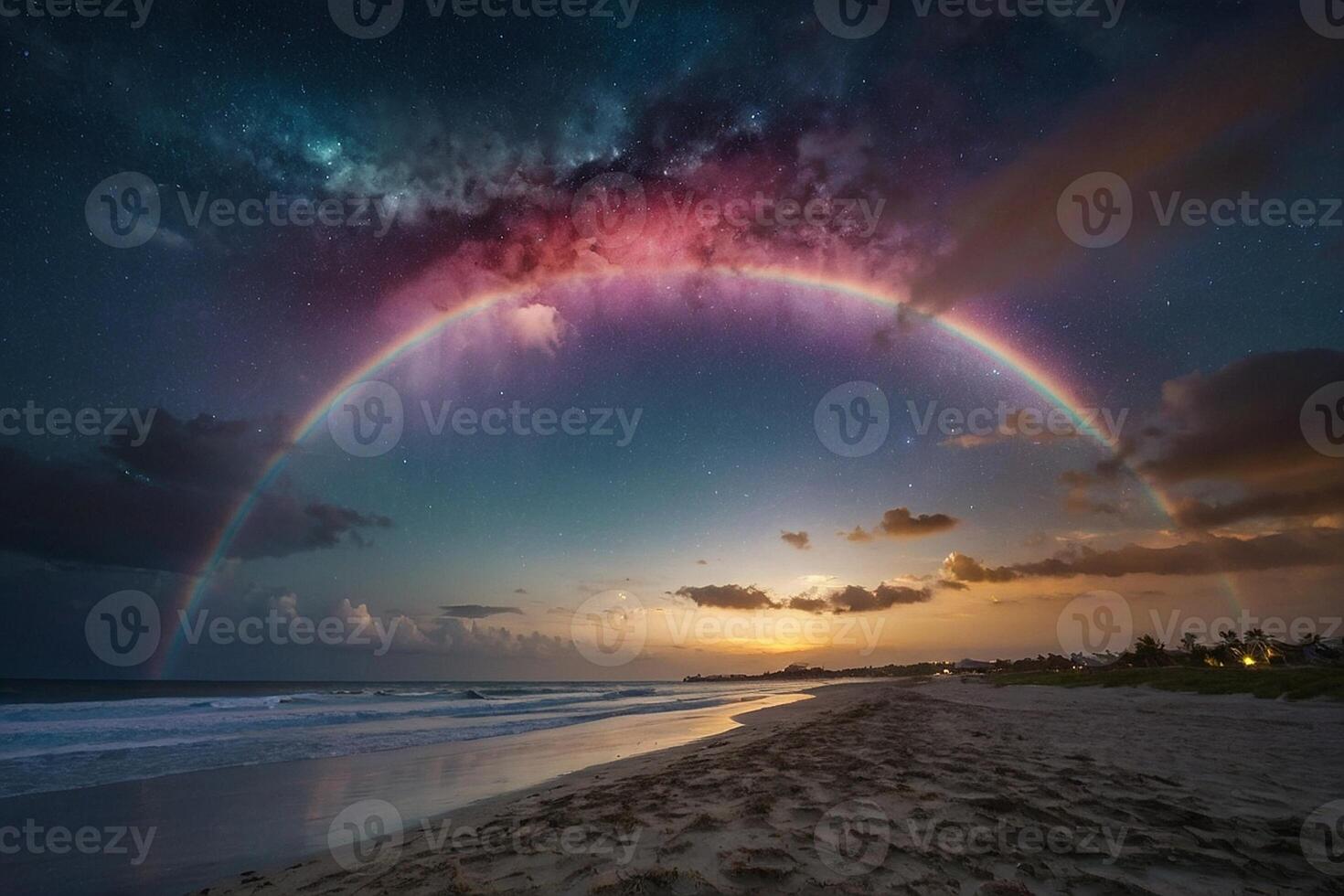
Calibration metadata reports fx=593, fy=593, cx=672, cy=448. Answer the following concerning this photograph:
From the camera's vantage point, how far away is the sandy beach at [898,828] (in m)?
5.13

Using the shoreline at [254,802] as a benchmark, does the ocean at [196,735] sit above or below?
below

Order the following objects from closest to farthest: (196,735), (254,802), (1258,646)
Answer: (254,802), (196,735), (1258,646)

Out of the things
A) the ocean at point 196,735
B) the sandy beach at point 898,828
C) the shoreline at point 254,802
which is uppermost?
the sandy beach at point 898,828

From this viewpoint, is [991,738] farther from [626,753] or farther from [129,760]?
[129,760]

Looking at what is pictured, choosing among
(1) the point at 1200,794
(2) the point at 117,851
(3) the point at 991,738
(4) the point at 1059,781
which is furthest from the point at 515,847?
(3) the point at 991,738

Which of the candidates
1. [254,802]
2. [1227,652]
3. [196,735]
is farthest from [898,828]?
[1227,652]

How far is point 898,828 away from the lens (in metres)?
6.34

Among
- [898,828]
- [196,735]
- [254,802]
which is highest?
[898,828]

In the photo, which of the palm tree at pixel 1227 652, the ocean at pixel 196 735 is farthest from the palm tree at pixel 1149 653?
the ocean at pixel 196 735

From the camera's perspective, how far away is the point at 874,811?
6.98m

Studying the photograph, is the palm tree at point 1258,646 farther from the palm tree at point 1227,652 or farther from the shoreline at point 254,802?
the shoreline at point 254,802

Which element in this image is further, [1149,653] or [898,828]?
[1149,653]

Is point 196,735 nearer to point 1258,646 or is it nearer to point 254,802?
point 254,802

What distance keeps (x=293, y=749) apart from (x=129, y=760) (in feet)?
14.0
